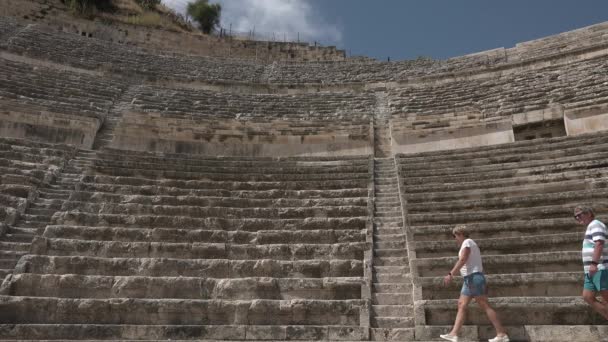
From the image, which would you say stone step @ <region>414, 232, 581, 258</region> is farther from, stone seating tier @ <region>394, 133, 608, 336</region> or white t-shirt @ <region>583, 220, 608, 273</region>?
white t-shirt @ <region>583, 220, 608, 273</region>

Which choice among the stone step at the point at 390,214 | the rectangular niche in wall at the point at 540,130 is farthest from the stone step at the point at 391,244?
the rectangular niche in wall at the point at 540,130

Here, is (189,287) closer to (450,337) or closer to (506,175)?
(450,337)

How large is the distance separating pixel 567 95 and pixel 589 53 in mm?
4099

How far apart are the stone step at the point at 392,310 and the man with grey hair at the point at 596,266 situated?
1462 mm

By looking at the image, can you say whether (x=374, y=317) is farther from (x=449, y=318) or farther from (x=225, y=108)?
(x=225, y=108)

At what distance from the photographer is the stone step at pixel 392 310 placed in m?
4.37

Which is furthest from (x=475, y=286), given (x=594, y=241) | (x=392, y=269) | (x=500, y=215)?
(x=500, y=215)

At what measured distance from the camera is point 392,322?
13.9 feet

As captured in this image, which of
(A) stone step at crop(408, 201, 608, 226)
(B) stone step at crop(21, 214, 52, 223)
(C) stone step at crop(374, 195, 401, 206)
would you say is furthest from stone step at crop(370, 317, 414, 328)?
(B) stone step at crop(21, 214, 52, 223)

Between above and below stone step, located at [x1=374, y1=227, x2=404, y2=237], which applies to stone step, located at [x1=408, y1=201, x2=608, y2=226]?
above

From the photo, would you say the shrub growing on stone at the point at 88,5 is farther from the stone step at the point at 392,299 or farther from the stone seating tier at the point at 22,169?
the stone step at the point at 392,299

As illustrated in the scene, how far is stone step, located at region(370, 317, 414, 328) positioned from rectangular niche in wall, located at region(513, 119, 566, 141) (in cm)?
744

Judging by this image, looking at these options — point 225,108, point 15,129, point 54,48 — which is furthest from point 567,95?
point 54,48

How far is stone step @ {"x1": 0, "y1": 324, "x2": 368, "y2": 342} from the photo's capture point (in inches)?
Answer: 158
